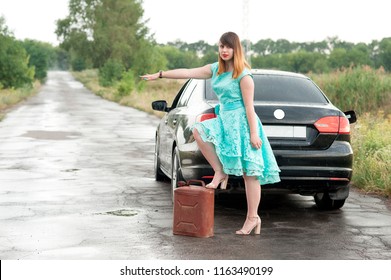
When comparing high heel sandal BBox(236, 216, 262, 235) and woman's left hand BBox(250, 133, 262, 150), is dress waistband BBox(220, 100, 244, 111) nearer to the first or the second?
woman's left hand BBox(250, 133, 262, 150)

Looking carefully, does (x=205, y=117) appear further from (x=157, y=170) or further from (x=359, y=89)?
(x=359, y=89)

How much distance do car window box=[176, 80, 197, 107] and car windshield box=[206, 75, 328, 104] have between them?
57cm

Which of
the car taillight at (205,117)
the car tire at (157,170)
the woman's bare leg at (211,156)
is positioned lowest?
the car tire at (157,170)

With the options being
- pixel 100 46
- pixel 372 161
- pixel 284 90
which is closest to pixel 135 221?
pixel 284 90

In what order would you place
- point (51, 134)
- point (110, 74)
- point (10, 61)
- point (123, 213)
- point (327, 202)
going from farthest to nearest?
point (110, 74) → point (10, 61) → point (51, 134) → point (327, 202) → point (123, 213)

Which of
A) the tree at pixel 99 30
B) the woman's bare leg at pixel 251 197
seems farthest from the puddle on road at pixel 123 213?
the tree at pixel 99 30

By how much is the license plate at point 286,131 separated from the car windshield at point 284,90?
49 cm

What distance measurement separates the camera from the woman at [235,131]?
662 centimetres

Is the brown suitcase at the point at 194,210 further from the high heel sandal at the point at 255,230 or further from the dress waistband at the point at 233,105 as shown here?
the dress waistband at the point at 233,105

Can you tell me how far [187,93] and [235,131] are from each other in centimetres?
255

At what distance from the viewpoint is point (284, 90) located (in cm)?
845

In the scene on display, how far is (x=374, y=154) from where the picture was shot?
1129 centimetres

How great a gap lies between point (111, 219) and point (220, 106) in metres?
1.79

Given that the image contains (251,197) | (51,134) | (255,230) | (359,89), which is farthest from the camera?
(359,89)
